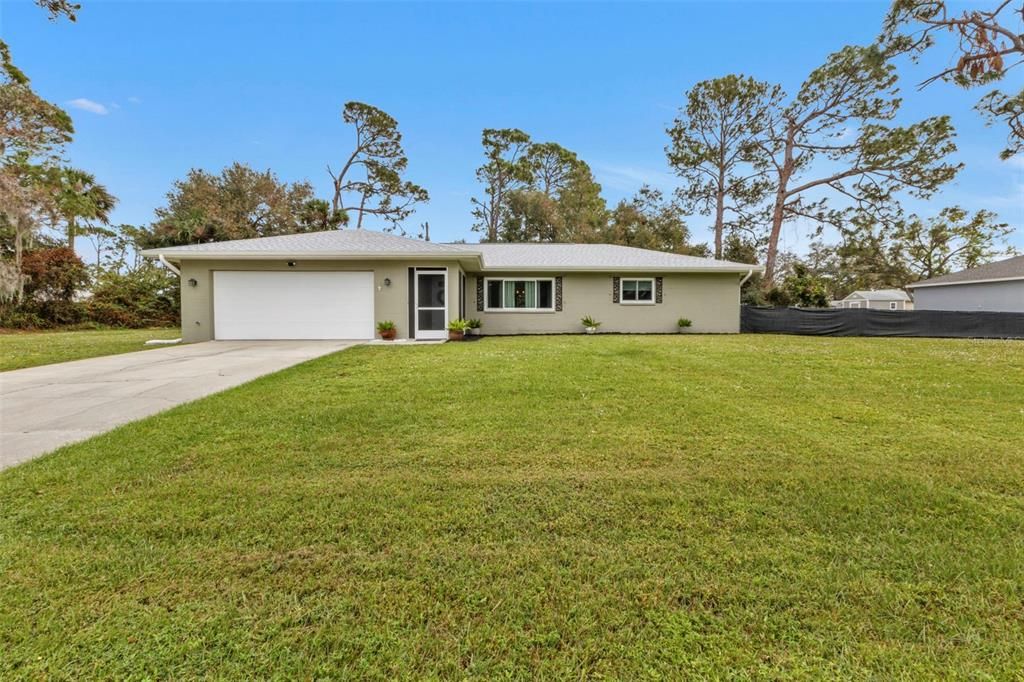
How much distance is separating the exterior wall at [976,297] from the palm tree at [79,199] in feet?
120

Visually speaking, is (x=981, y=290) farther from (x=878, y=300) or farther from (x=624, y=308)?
(x=878, y=300)

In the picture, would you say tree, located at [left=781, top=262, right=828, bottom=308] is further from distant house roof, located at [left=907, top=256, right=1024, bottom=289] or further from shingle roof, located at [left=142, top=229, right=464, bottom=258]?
shingle roof, located at [left=142, top=229, right=464, bottom=258]

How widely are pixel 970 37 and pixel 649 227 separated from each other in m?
20.0

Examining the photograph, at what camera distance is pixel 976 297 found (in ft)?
64.6

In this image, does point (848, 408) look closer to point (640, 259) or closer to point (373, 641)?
point (373, 641)

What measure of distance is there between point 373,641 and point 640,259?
47.7 ft

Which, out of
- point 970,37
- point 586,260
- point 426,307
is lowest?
point 426,307

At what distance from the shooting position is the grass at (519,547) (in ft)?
→ 4.77

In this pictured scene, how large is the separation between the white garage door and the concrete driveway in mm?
2441

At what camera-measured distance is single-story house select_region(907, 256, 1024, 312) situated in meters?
18.2

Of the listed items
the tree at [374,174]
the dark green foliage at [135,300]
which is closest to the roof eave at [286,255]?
the dark green foliage at [135,300]

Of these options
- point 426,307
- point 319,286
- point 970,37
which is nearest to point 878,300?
point 970,37

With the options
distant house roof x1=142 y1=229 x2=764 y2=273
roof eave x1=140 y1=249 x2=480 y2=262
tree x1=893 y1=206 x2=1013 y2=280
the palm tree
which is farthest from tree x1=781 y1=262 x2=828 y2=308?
the palm tree

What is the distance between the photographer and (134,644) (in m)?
1.46
